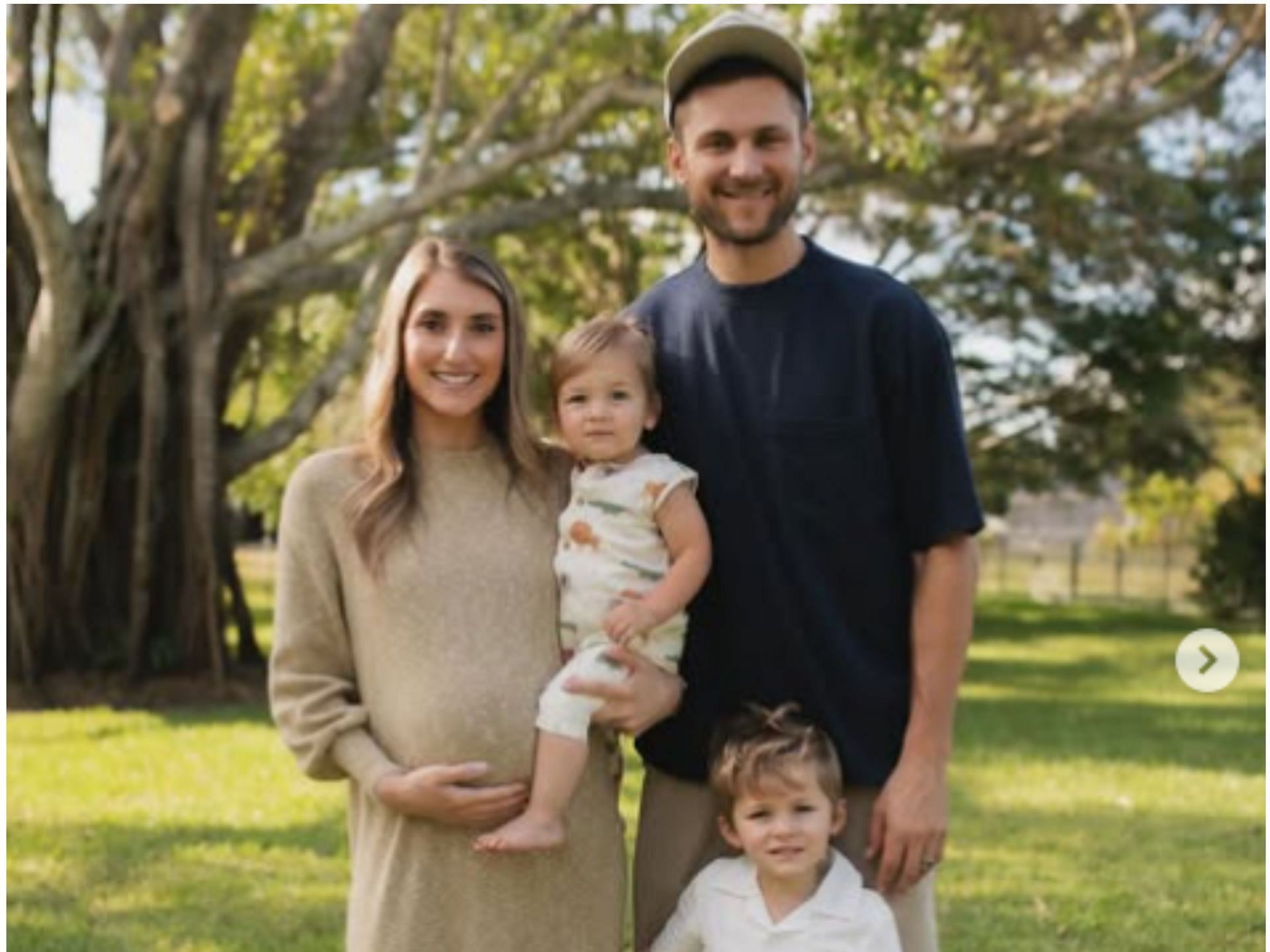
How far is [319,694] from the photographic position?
3.08 metres

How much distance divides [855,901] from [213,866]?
15.0ft

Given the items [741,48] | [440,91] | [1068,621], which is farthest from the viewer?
[1068,621]

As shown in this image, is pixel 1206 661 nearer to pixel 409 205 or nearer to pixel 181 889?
pixel 409 205

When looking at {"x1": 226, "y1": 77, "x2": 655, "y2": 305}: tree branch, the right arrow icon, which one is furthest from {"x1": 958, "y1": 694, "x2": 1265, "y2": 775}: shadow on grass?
{"x1": 226, "y1": 77, "x2": 655, "y2": 305}: tree branch

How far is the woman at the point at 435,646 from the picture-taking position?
9.95 feet

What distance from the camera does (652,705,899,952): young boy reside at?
3016 mm

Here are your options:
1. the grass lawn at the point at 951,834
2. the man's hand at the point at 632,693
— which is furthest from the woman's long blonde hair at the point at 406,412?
the grass lawn at the point at 951,834

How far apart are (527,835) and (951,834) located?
5280 millimetres

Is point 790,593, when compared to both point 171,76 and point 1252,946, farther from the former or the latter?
point 171,76

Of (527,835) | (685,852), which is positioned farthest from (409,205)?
(527,835)

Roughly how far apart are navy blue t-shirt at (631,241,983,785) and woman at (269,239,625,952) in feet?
0.91

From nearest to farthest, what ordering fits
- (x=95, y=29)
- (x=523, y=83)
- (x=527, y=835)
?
(x=527, y=835)
(x=523, y=83)
(x=95, y=29)

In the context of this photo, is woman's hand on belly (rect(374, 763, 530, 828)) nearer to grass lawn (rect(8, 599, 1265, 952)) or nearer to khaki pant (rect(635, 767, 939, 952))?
khaki pant (rect(635, 767, 939, 952))

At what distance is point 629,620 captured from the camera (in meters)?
2.99
